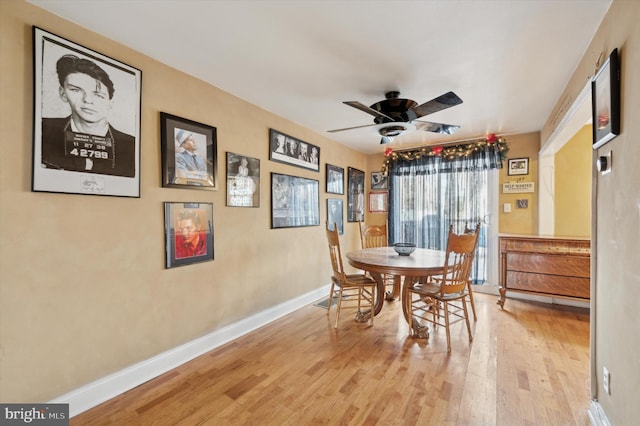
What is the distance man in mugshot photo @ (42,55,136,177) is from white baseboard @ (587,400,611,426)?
336 cm

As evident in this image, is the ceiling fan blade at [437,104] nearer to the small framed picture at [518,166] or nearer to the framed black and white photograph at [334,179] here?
the framed black and white photograph at [334,179]

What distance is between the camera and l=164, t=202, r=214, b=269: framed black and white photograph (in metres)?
2.35

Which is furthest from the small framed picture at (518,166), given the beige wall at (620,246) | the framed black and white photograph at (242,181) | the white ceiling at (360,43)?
the framed black and white photograph at (242,181)

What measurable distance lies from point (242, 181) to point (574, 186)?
444 cm

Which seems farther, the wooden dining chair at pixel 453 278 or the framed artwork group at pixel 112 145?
the wooden dining chair at pixel 453 278

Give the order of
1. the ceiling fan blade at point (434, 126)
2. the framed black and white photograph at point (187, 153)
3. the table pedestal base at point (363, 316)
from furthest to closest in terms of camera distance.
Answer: the table pedestal base at point (363, 316) → the ceiling fan blade at point (434, 126) → the framed black and white photograph at point (187, 153)

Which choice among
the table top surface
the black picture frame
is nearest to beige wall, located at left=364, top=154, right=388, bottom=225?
the table top surface

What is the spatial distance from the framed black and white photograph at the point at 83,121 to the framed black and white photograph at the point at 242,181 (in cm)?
88

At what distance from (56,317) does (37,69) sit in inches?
59.0

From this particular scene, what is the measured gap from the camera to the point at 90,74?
1.90m

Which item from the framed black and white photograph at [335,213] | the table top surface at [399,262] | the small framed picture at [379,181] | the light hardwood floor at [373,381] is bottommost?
the light hardwood floor at [373,381]

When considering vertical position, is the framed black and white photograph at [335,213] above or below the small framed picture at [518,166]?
below

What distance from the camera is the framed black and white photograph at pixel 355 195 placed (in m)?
5.14

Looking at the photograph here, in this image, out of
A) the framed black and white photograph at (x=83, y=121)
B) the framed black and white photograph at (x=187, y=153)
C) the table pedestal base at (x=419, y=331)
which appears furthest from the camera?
the table pedestal base at (x=419, y=331)
